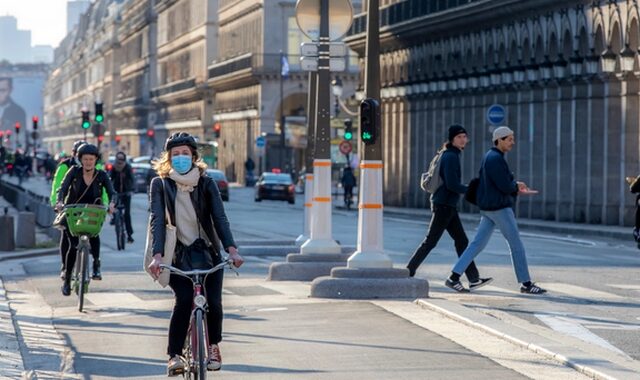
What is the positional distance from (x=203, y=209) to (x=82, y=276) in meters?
7.85

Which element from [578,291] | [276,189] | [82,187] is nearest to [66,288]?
[82,187]

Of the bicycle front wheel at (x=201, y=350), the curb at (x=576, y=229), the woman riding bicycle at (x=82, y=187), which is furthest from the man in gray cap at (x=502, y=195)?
the curb at (x=576, y=229)

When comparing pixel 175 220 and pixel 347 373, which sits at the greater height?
pixel 175 220

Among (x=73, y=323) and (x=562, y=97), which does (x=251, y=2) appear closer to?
(x=562, y=97)

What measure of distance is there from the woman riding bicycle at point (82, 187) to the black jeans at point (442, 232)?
12.2ft

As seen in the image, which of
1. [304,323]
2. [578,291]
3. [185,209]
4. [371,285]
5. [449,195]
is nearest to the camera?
[185,209]

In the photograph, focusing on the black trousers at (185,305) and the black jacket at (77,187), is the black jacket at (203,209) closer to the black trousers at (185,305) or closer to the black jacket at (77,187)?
the black trousers at (185,305)

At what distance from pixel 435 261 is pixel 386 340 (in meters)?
12.4

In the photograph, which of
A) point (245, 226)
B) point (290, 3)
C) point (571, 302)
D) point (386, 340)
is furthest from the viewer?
point (290, 3)

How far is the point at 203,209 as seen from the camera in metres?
11.8

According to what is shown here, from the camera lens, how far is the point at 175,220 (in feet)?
39.0

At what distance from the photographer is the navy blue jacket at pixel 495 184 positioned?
65.8 ft

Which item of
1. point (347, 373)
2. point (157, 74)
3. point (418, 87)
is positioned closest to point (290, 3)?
point (418, 87)

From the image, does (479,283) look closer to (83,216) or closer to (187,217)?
(83,216)
